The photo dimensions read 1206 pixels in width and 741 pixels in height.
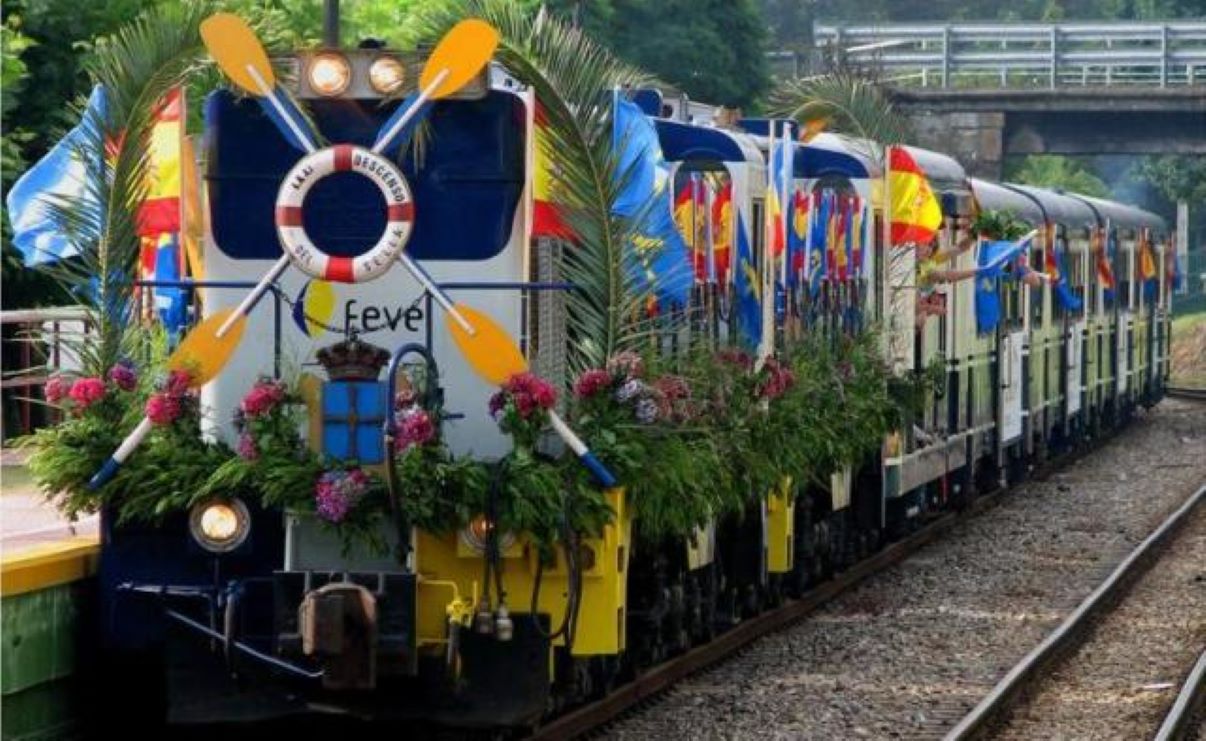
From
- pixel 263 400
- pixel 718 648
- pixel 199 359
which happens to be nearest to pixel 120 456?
pixel 199 359

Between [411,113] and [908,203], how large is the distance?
8931mm

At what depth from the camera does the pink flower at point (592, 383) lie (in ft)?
39.5

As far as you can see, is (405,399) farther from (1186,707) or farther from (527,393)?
(1186,707)

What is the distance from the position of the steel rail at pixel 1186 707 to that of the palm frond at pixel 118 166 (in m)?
5.14

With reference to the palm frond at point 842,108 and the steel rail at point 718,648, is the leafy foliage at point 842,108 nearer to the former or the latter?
the palm frond at point 842,108

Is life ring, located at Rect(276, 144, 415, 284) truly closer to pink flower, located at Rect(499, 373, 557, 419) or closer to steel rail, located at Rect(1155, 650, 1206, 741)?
pink flower, located at Rect(499, 373, 557, 419)

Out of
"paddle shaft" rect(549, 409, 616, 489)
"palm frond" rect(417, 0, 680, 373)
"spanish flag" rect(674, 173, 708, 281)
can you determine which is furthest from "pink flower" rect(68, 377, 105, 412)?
"spanish flag" rect(674, 173, 708, 281)

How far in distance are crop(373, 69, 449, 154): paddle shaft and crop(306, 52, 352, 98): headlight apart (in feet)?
1.00

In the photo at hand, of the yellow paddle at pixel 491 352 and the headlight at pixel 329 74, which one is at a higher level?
the headlight at pixel 329 74

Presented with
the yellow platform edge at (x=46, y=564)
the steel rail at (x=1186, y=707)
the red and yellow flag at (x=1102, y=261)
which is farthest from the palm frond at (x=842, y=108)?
the red and yellow flag at (x=1102, y=261)

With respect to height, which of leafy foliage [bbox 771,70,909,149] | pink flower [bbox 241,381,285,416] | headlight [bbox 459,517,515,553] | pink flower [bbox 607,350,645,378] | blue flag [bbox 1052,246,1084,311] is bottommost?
headlight [bbox 459,517,515,553]

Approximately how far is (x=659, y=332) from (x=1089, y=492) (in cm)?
1692

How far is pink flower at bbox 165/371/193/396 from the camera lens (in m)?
11.7

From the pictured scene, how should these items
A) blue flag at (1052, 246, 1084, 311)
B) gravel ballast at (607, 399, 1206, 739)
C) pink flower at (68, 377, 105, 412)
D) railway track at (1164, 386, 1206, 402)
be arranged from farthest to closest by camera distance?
1. railway track at (1164, 386, 1206, 402)
2. blue flag at (1052, 246, 1084, 311)
3. gravel ballast at (607, 399, 1206, 739)
4. pink flower at (68, 377, 105, 412)
